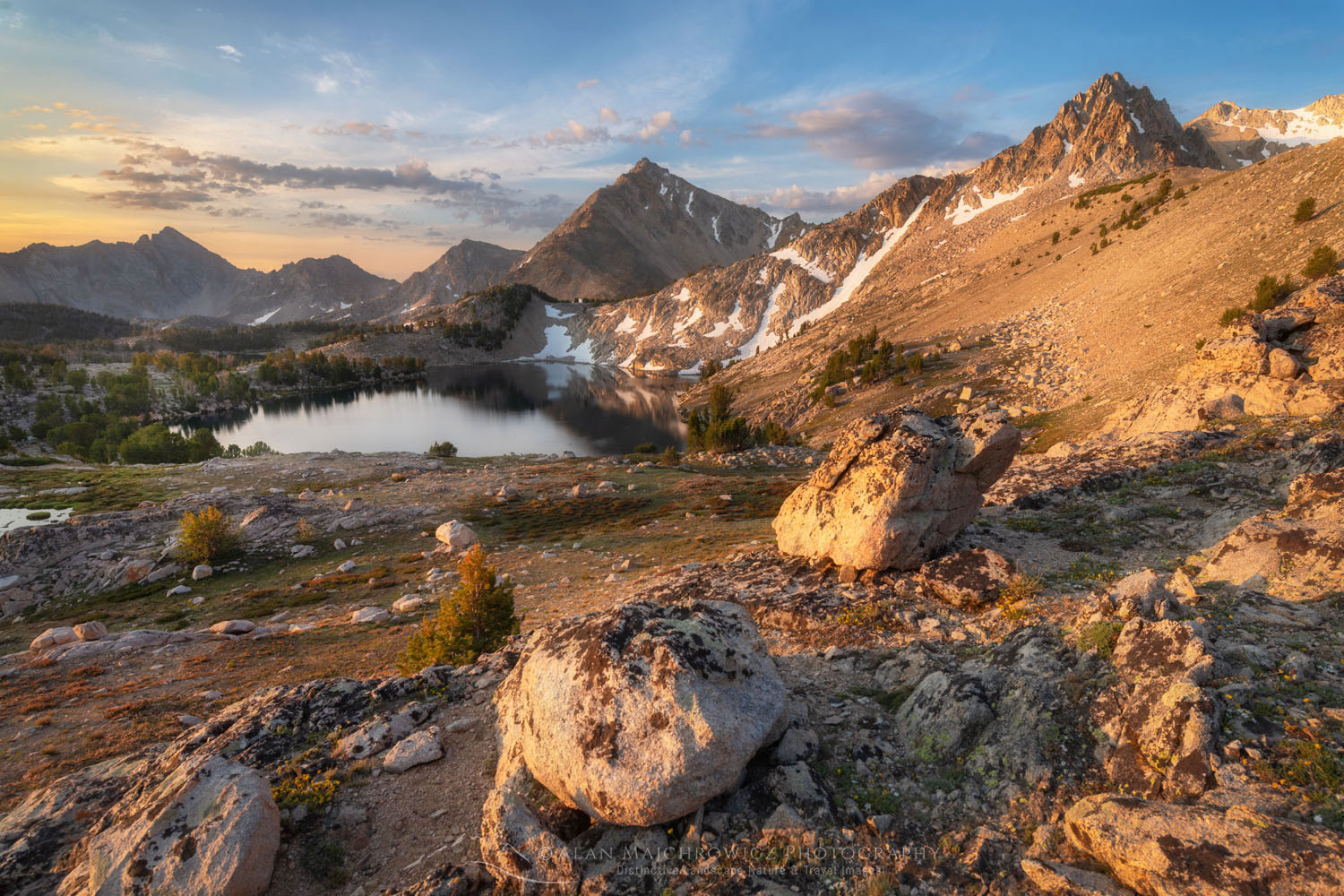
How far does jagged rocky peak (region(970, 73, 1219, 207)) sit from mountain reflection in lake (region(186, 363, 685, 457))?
416 ft

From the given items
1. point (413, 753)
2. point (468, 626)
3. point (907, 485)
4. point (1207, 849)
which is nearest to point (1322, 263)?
point (907, 485)

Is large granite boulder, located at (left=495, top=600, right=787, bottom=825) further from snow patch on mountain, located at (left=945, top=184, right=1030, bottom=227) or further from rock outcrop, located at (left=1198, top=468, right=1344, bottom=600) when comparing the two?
snow patch on mountain, located at (left=945, top=184, right=1030, bottom=227)

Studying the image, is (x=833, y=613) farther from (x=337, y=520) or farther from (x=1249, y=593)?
(x=337, y=520)

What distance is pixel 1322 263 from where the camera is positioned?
1344 inches

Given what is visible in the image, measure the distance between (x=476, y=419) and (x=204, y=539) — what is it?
303ft

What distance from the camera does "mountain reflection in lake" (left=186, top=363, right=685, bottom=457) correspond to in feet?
322

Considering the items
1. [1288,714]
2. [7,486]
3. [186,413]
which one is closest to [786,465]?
[1288,714]

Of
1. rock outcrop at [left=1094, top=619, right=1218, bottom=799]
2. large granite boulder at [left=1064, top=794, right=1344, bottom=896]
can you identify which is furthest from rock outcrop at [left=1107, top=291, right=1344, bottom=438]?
large granite boulder at [left=1064, top=794, right=1344, bottom=896]

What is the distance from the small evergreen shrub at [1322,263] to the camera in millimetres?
34031

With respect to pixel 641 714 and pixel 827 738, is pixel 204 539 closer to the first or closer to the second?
pixel 641 714

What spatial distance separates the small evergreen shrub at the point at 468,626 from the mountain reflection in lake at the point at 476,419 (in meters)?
72.3

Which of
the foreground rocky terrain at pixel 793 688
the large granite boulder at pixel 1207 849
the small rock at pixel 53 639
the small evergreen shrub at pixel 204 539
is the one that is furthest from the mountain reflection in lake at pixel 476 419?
the large granite boulder at pixel 1207 849

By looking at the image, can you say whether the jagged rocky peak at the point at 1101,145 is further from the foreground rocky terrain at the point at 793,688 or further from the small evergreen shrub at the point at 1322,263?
the foreground rocky terrain at the point at 793,688

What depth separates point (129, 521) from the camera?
35688 millimetres
